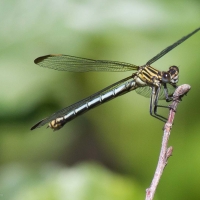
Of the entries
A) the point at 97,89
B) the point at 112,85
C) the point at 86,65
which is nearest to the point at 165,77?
the point at 112,85

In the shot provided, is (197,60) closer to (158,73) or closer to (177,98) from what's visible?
(158,73)

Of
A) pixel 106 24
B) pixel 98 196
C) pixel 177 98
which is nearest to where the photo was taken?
pixel 177 98

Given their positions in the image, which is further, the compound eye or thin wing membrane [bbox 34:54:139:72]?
thin wing membrane [bbox 34:54:139:72]

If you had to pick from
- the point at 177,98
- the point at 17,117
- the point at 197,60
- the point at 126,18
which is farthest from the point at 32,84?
the point at 177,98

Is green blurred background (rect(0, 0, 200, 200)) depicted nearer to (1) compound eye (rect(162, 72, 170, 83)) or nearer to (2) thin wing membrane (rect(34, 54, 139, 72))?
(2) thin wing membrane (rect(34, 54, 139, 72))

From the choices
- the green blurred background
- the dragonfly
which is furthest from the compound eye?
the green blurred background
